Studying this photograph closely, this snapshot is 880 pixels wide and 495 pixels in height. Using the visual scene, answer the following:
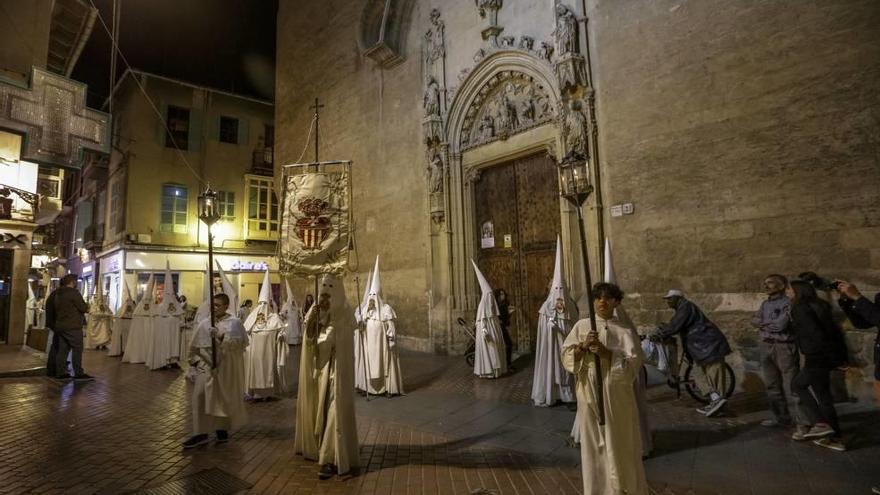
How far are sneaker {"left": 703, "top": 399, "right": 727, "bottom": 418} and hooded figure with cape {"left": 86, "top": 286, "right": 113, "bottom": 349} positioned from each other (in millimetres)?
16271

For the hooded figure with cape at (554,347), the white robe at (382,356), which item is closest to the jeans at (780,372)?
the hooded figure with cape at (554,347)

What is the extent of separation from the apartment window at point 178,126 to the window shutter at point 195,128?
0.18 meters

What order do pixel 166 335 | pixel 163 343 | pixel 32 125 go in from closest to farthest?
pixel 32 125
pixel 163 343
pixel 166 335

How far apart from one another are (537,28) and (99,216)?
26.9m

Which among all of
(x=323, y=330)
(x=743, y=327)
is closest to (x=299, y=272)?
(x=323, y=330)

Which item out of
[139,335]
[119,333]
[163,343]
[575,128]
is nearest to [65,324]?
[163,343]

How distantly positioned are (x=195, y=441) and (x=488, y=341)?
4942 mm

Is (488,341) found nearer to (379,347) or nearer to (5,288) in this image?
(379,347)

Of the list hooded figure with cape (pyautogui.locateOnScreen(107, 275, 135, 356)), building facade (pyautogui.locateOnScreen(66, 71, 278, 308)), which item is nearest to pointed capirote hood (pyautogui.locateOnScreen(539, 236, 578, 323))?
hooded figure with cape (pyautogui.locateOnScreen(107, 275, 135, 356))

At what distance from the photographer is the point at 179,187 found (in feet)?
74.1

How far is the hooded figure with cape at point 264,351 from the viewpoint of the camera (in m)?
7.08

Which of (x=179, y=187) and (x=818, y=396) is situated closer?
(x=818, y=396)

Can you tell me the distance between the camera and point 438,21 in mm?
12242

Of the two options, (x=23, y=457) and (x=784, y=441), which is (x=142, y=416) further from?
(x=784, y=441)
